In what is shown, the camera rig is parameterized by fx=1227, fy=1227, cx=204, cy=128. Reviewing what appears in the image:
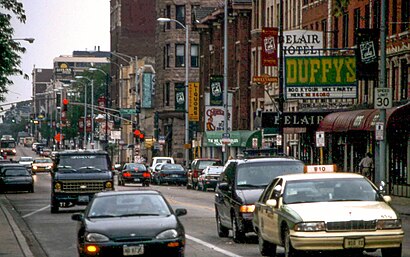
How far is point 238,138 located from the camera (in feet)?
283

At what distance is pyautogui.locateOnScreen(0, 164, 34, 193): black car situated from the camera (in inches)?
Result: 2506

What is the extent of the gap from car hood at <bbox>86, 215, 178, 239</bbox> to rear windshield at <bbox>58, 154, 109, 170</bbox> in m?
19.7

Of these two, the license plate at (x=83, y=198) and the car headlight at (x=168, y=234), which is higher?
the car headlight at (x=168, y=234)

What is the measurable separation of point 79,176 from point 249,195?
47.8 ft

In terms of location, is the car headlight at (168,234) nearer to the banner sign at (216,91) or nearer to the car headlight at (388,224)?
the car headlight at (388,224)

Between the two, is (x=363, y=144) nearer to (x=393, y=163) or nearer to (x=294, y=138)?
(x=393, y=163)

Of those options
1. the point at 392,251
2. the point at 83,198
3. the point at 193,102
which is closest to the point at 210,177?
the point at 83,198

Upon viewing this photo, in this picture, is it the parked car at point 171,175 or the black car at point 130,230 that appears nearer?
the black car at point 130,230

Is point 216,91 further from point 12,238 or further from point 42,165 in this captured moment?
point 12,238

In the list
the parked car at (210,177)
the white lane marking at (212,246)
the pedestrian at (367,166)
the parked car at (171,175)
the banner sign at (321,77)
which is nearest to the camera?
the white lane marking at (212,246)

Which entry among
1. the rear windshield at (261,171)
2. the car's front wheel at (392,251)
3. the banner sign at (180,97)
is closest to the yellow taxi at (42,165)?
the banner sign at (180,97)

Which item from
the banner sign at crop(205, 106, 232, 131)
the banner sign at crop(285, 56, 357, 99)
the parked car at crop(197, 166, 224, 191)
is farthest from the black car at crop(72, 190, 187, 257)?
the banner sign at crop(205, 106, 232, 131)

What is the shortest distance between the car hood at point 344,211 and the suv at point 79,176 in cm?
1956

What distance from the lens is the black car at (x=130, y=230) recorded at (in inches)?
733
